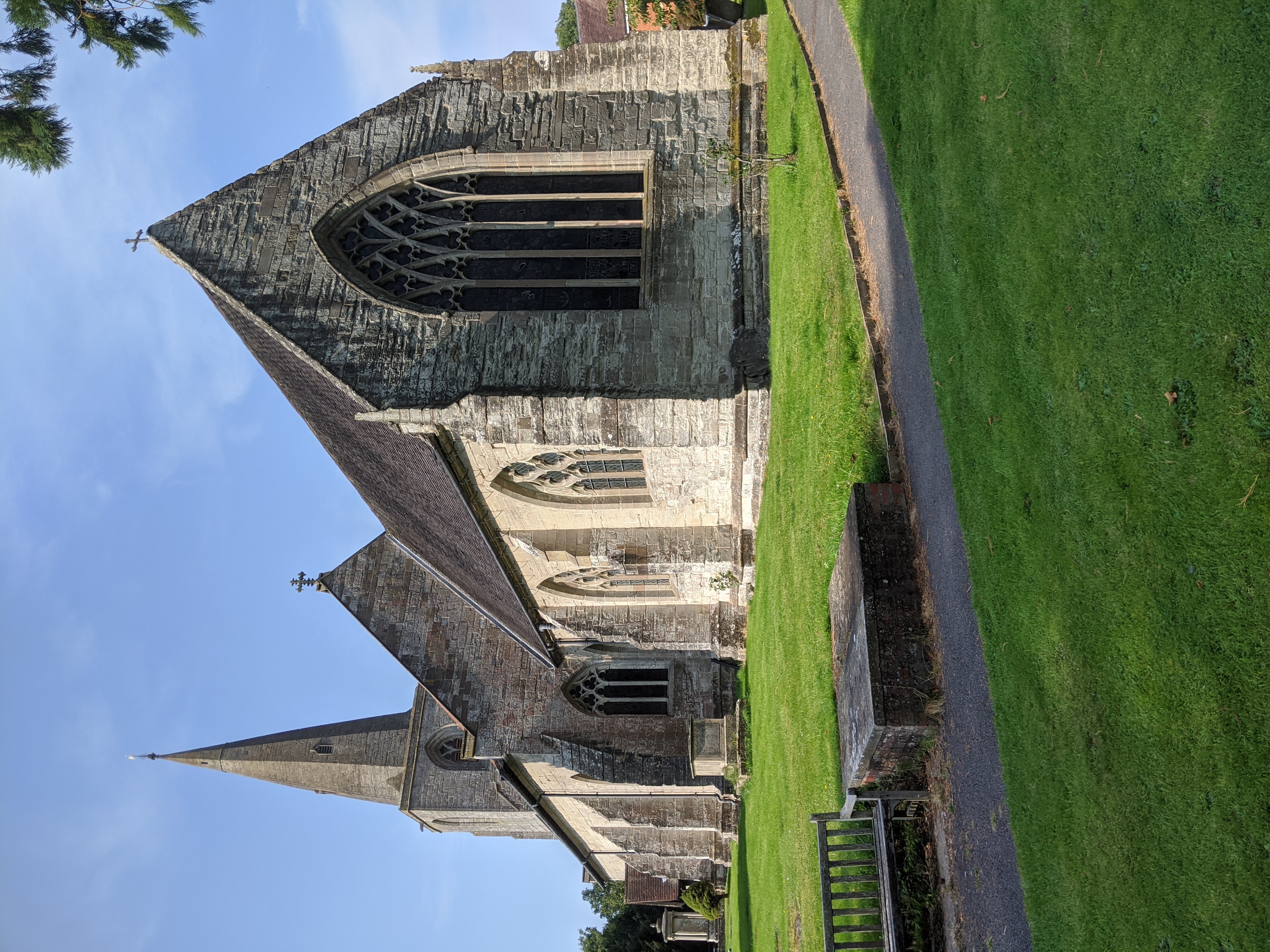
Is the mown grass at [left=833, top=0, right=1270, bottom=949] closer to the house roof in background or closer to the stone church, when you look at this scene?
the stone church

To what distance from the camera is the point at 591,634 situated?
18703 millimetres

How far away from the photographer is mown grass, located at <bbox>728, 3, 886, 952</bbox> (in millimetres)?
9633

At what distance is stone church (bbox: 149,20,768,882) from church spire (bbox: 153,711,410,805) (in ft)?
34.8

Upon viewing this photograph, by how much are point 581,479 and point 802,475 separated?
5.01 metres

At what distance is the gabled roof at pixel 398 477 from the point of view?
535 inches

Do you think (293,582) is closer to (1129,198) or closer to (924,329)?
(924,329)

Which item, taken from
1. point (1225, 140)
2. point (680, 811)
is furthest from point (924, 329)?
point (680, 811)

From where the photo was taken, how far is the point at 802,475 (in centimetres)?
1105

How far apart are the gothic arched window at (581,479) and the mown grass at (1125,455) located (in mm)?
8139

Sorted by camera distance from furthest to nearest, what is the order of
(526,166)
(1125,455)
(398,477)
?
1. (398,477)
2. (526,166)
3. (1125,455)

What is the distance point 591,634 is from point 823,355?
1024 cm

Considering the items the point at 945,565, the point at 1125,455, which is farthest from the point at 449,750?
the point at 1125,455

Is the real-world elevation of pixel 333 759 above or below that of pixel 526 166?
below

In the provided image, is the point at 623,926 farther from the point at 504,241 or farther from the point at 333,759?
the point at 504,241
